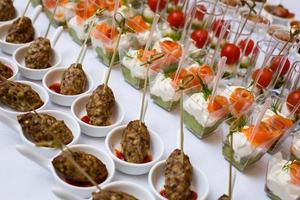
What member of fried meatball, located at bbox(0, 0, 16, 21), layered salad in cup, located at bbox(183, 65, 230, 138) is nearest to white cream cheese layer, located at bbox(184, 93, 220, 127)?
layered salad in cup, located at bbox(183, 65, 230, 138)

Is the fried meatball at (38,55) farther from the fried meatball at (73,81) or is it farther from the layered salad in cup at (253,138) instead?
the layered salad in cup at (253,138)

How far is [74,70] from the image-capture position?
159cm

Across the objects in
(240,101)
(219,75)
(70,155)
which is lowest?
(70,155)

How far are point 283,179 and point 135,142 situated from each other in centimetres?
50

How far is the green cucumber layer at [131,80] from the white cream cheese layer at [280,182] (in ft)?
2.17

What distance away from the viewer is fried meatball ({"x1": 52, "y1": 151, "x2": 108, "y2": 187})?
1.19 metres

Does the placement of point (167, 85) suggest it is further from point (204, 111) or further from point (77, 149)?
point (77, 149)

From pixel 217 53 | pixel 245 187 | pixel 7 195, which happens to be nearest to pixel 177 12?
pixel 217 53

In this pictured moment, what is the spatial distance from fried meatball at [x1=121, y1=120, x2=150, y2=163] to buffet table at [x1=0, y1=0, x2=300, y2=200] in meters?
0.07

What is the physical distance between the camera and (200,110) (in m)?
1.51

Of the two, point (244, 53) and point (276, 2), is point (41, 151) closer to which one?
point (244, 53)

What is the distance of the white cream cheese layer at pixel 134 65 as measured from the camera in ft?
5.60

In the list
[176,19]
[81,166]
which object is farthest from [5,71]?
[176,19]

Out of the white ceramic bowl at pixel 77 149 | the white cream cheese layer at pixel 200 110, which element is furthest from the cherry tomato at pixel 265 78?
the white ceramic bowl at pixel 77 149
